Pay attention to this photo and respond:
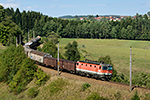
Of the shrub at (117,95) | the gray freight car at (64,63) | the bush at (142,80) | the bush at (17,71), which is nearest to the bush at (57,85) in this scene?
the gray freight car at (64,63)

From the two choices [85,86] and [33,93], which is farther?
[33,93]

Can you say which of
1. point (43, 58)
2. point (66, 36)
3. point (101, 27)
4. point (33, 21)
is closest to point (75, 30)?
point (66, 36)

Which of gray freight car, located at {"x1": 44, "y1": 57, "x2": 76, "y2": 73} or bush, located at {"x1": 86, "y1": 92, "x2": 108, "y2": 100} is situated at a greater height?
gray freight car, located at {"x1": 44, "y1": 57, "x2": 76, "y2": 73}

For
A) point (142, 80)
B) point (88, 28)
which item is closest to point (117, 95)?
point (142, 80)

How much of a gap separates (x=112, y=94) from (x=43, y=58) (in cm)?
2932

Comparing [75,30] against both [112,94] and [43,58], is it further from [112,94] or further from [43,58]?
[112,94]

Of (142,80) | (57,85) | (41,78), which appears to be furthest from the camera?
(142,80)

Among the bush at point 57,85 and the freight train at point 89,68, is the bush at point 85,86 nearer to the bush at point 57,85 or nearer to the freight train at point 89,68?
the freight train at point 89,68

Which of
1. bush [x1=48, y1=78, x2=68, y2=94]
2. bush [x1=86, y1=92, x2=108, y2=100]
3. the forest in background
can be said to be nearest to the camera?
bush [x1=86, y1=92, x2=108, y2=100]

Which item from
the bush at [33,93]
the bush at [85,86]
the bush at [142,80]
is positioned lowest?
the bush at [33,93]

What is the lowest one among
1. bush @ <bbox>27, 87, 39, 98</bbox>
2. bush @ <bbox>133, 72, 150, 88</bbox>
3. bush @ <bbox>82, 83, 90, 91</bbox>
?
bush @ <bbox>27, 87, 39, 98</bbox>

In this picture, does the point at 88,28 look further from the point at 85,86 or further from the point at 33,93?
the point at 85,86

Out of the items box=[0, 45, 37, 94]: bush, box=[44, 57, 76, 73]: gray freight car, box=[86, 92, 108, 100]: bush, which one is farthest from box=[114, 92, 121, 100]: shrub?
box=[0, 45, 37, 94]: bush

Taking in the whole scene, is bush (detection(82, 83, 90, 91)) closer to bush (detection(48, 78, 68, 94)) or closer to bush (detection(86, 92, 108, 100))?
bush (detection(86, 92, 108, 100))
